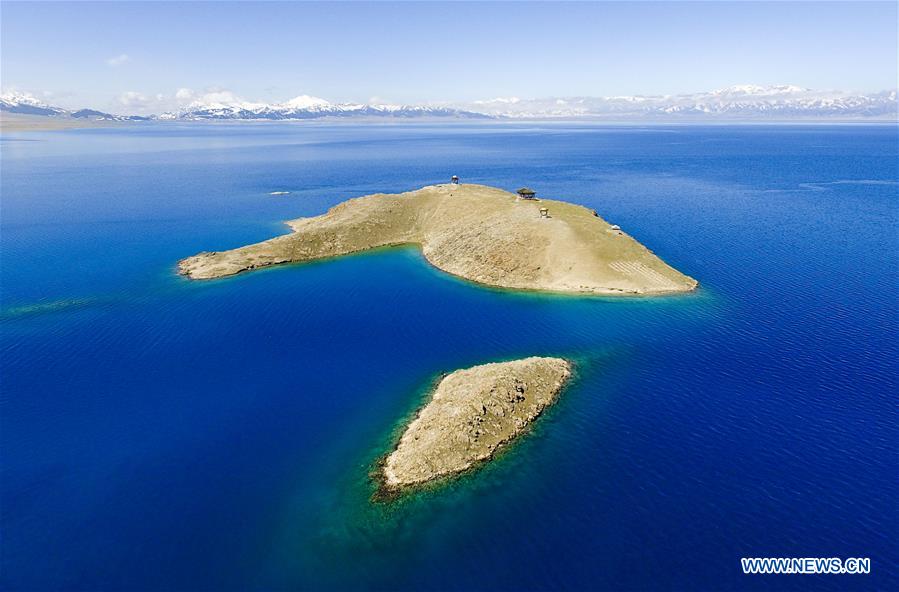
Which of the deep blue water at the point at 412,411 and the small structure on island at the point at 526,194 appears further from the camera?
the small structure on island at the point at 526,194

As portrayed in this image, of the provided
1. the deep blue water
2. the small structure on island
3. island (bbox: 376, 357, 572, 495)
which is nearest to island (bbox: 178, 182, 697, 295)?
the small structure on island

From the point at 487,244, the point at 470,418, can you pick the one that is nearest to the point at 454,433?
the point at 470,418

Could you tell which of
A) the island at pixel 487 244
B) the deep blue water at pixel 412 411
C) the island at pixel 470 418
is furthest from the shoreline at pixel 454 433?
the island at pixel 487 244

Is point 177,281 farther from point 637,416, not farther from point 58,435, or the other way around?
point 637,416

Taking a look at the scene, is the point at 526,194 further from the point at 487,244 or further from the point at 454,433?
the point at 454,433

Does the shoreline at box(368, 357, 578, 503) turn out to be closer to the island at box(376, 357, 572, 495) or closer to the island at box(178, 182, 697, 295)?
the island at box(376, 357, 572, 495)

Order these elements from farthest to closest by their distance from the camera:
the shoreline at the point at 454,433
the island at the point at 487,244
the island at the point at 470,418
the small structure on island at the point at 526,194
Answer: the small structure on island at the point at 526,194
the island at the point at 487,244
the island at the point at 470,418
the shoreline at the point at 454,433

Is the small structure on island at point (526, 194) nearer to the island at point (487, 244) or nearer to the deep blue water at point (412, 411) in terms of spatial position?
the island at point (487, 244)
